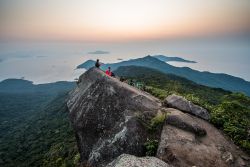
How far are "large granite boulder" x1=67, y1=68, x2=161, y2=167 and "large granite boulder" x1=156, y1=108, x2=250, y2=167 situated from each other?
1.41m

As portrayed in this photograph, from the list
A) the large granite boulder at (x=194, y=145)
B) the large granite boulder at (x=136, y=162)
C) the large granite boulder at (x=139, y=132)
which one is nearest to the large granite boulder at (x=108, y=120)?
the large granite boulder at (x=139, y=132)

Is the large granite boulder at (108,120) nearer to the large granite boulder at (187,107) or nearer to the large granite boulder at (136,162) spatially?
the large granite boulder at (187,107)

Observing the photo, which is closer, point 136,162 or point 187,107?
point 136,162

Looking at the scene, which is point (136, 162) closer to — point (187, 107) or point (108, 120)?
point (108, 120)

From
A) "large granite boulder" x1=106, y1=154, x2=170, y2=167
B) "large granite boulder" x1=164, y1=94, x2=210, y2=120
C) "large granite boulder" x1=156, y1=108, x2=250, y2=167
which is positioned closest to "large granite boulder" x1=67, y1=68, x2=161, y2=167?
"large granite boulder" x1=164, y1=94, x2=210, y2=120

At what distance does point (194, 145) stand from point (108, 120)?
5524mm

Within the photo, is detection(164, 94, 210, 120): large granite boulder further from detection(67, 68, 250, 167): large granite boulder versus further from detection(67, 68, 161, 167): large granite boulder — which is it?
detection(67, 68, 161, 167): large granite boulder

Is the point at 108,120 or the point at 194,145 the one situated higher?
the point at 108,120

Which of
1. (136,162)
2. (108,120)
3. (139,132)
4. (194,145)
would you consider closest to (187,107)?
(194,145)

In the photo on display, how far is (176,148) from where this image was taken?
35.4ft

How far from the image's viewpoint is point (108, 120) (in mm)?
13359

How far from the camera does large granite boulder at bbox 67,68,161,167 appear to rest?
11.9 m

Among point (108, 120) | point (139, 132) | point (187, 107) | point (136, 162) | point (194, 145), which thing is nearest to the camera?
point (136, 162)

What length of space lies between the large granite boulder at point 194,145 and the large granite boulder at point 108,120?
141cm
